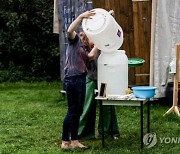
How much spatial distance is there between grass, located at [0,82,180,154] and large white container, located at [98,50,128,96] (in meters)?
0.72

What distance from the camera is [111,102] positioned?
Answer: 6156 millimetres

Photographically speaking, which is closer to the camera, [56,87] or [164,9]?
[164,9]

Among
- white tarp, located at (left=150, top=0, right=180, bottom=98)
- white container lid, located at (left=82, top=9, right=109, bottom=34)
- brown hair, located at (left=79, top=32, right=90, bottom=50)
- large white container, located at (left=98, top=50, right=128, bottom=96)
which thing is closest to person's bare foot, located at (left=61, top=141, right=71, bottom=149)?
large white container, located at (left=98, top=50, right=128, bottom=96)

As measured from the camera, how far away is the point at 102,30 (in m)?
6.09

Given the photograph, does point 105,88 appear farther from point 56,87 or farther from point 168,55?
point 56,87

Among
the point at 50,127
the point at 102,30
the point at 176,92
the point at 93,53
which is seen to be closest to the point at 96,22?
the point at 102,30

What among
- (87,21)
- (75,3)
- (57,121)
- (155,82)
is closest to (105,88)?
(87,21)

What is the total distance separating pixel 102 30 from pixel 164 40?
2867 mm

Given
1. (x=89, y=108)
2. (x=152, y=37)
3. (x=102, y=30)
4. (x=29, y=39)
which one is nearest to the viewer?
(x=102, y=30)

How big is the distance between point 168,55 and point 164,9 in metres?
0.77

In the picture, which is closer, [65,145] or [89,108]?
[65,145]

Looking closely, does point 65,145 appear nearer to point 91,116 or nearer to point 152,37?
point 91,116

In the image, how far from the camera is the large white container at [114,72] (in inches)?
244

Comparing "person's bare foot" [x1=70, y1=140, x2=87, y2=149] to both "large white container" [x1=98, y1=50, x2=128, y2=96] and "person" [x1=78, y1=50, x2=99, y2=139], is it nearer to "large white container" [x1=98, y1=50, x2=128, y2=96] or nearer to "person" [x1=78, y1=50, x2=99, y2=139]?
"person" [x1=78, y1=50, x2=99, y2=139]
